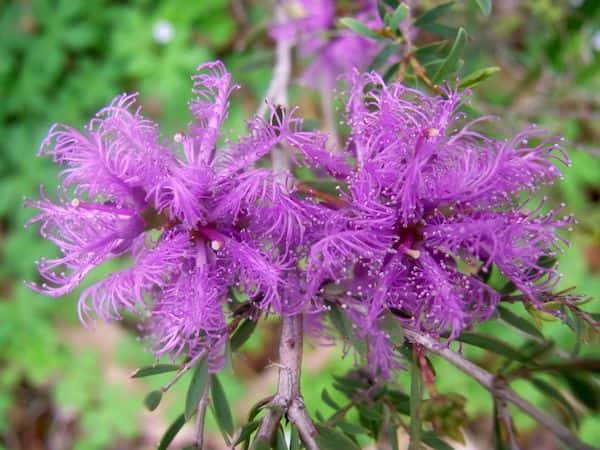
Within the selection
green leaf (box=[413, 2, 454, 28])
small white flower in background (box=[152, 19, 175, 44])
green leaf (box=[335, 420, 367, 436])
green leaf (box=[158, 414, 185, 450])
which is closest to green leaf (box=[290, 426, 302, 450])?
green leaf (box=[335, 420, 367, 436])

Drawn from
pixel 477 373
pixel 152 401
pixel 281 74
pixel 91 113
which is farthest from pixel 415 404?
pixel 91 113

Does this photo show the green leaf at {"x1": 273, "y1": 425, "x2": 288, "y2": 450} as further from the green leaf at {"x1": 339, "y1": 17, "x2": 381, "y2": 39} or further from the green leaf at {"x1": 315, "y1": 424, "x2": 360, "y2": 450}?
the green leaf at {"x1": 339, "y1": 17, "x2": 381, "y2": 39}

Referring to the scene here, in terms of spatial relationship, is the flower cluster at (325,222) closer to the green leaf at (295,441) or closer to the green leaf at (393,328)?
the green leaf at (393,328)

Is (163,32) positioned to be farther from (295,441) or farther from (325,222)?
(295,441)

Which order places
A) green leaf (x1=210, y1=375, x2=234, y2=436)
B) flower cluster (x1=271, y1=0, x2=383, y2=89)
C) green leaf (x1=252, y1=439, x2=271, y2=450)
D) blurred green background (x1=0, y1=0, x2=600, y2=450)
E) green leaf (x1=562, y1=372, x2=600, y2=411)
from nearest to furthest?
green leaf (x1=562, y1=372, x2=600, y2=411) < green leaf (x1=252, y1=439, x2=271, y2=450) < green leaf (x1=210, y1=375, x2=234, y2=436) < flower cluster (x1=271, y1=0, x2=383, y2=89) < blurred green background (x1=0, y1=0, x2=600, y2=450)

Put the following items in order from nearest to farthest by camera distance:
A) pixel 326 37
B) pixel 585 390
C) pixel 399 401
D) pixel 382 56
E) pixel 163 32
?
pixel 585 390 → pixel 399 401 → pixel 382 56 → pixel 326 37 → pixel 163 32

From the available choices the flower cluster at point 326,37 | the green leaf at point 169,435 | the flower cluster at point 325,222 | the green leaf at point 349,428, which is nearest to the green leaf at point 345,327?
the flower cluster at point 325,222

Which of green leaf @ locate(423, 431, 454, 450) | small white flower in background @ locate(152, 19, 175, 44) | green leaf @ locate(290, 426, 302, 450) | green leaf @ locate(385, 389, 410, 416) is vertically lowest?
green leaf @ locate(423, 431, 454, 450)
